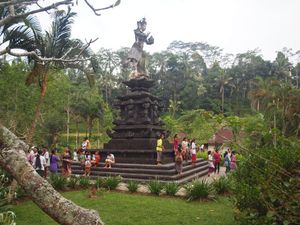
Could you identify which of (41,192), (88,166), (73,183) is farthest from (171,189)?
(41,192)

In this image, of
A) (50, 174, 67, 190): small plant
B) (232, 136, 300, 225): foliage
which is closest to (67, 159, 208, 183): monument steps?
(50, 174, 67, 190): small plant

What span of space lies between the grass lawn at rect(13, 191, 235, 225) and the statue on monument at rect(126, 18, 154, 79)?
971 centimetres

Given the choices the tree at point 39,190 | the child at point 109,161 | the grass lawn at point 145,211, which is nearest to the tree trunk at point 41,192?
the tree at point 39,190

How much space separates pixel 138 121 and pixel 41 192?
51.3 ft

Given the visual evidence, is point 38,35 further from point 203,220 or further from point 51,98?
point 51,98

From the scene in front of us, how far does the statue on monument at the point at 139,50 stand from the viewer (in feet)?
61.2

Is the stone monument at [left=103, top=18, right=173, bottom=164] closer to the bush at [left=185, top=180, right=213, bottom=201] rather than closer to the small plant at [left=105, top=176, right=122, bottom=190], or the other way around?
the small plant at [left=105, top=176, right=122, bottom=190]

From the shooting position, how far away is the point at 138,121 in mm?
17609

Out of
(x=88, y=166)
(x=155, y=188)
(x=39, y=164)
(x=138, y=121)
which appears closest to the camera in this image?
(x=155, y=188)

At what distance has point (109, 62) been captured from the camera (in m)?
64.6

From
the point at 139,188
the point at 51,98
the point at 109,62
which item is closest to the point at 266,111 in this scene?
the point at 139,188

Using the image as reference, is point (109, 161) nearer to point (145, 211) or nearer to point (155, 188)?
point (155, 188)

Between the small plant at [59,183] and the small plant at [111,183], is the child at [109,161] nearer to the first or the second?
the small plant at [111,183]

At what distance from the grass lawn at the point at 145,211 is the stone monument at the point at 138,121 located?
564 centimetres
